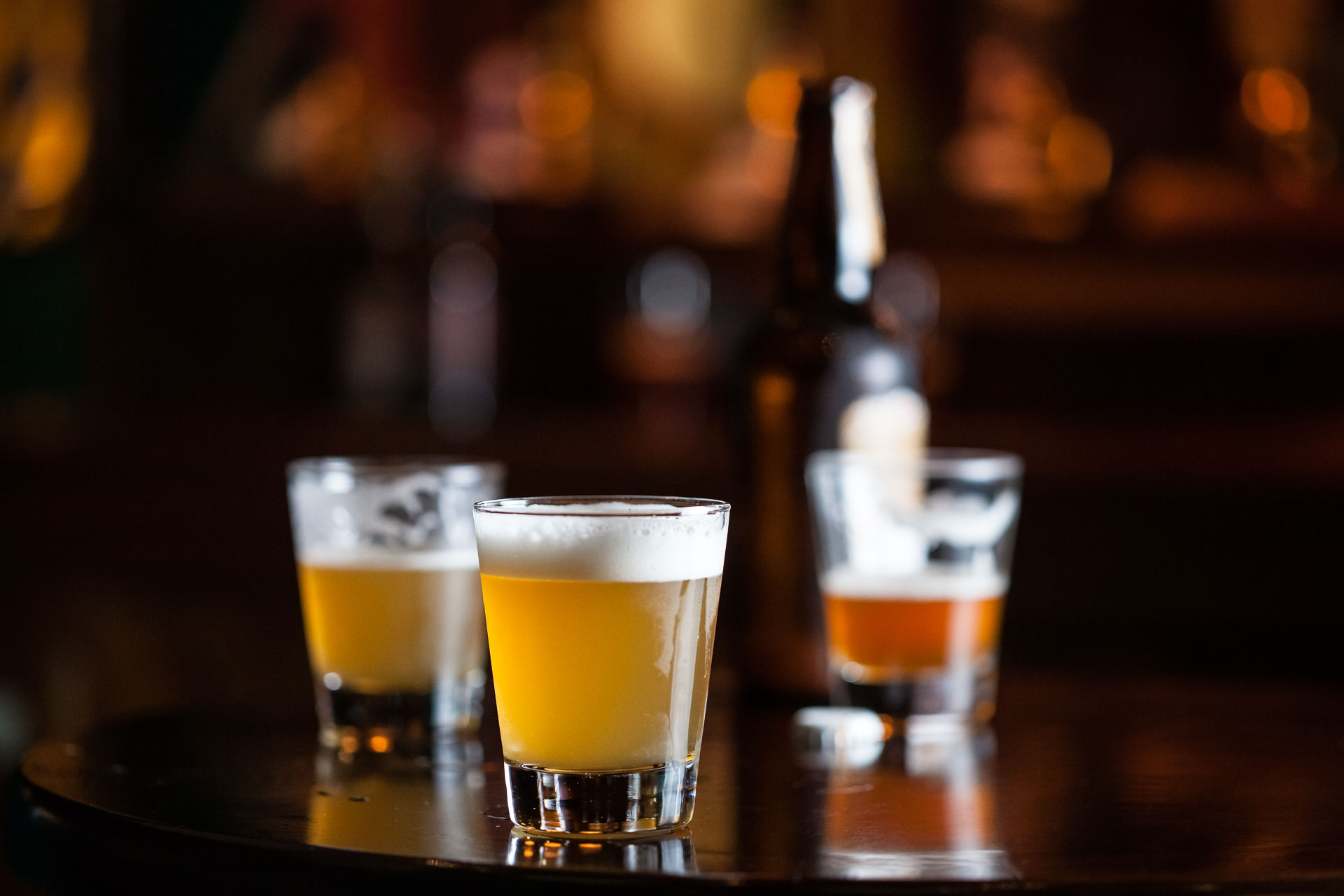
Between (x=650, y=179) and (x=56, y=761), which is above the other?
(x=650, y=179)

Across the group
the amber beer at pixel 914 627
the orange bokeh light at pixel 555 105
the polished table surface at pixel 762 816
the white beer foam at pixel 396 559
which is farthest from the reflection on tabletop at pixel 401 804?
the orange bokeh light at pixel 555 105

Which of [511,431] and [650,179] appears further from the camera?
[650,179]

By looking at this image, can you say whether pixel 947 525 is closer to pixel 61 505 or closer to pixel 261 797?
pixel 261 797

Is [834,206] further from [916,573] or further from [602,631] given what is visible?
[602,631]

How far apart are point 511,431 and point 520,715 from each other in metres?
2.41

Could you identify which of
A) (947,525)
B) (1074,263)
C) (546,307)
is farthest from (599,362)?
(947,525)

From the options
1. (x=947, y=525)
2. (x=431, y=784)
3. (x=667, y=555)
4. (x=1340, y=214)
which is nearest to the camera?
(x=667, y=555)

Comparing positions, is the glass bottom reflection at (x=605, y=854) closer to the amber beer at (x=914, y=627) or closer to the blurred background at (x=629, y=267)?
the amber beer at (x=914, y=627)

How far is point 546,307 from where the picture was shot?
11.9ft

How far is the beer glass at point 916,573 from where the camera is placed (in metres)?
1.02

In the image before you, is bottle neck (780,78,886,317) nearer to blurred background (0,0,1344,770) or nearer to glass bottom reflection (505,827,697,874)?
glass bottom reflection (505,827,697,874)

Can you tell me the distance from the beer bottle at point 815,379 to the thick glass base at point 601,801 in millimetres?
430

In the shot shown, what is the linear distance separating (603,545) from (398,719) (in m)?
0.30

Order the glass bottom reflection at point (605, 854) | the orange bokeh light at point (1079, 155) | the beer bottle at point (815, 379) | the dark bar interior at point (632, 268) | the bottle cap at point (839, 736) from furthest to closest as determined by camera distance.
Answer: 1. the orange bokeh light at point (1079, 155)
2. the dark bar interior at point (632, 268)
3. the beer bottle at point (815, 379)
4. the bottle cap at point (839, 736)
5. the glass bottom reflection at point (605, 854)
